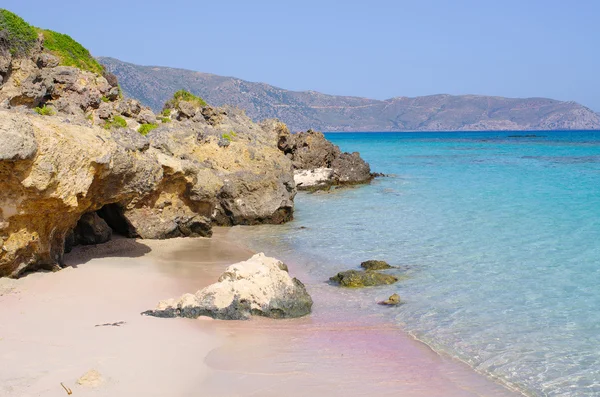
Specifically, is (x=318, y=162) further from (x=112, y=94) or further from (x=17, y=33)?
(x=17, y=33)

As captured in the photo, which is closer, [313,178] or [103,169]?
[103,169]

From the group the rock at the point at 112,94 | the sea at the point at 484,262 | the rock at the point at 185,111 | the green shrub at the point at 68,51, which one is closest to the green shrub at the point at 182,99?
the green shrub at the point at 68,51

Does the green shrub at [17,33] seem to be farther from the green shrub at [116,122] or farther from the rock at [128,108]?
the green shrub at [116,122]

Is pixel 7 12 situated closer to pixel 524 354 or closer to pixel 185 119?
pixel 185 119

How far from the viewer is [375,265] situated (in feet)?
37.6

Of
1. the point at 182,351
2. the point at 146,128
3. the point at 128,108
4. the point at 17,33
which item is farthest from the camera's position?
the point at 17,33

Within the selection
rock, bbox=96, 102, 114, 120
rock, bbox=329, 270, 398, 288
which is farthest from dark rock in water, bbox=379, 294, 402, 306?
rock, bbox=96, 102, 114, 120

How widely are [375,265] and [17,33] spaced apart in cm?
1351

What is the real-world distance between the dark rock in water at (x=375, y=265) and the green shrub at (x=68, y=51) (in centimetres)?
1484

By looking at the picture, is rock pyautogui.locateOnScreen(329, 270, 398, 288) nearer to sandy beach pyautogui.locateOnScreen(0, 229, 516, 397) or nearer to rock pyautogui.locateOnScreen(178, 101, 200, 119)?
sandy beach pyautogui.locateOnScreen(0, 229, 516, 397)

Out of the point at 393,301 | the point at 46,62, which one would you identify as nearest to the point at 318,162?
the point at 46,62

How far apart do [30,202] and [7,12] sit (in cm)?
1351

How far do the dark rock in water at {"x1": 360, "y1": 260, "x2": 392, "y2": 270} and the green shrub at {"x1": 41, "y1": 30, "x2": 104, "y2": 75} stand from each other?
584 inches

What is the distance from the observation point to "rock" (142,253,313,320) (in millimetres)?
8023
